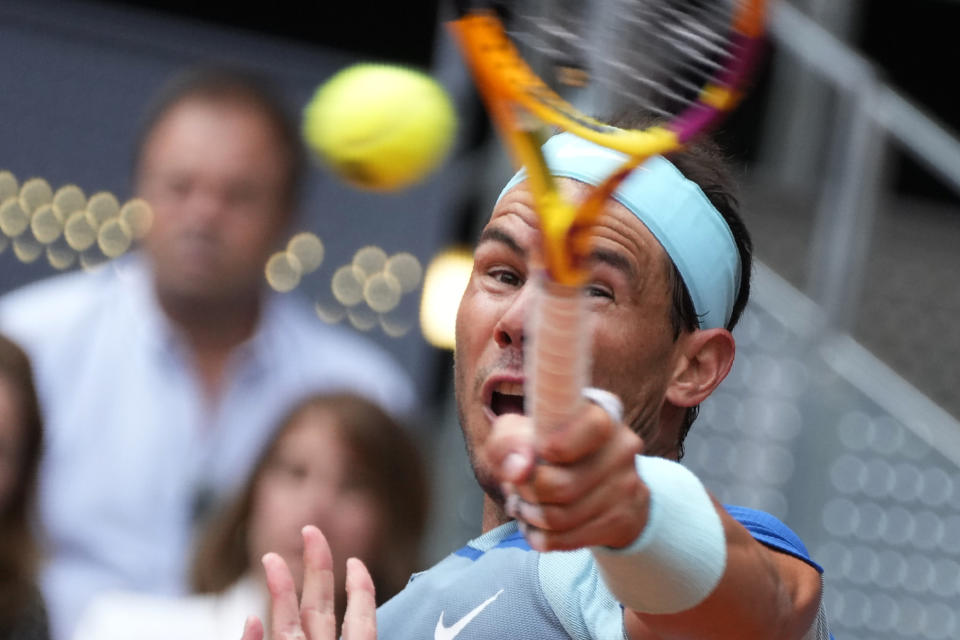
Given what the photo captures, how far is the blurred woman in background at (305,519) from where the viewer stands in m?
3.58

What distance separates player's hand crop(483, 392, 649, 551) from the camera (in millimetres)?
1311

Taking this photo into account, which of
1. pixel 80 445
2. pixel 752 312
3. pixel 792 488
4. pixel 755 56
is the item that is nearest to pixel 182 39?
pixel 80 445

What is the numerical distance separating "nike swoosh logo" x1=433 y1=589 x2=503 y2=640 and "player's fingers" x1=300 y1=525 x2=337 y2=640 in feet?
0.46

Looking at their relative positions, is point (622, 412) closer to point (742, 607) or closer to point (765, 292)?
point (742, 607)

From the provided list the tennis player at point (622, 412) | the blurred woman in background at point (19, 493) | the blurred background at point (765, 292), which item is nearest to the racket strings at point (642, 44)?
the tennis player at point (622, 412)

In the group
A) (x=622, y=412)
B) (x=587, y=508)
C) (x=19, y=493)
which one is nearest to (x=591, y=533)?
(x=587, y=508)

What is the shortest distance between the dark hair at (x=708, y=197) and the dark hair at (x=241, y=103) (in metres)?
2.60

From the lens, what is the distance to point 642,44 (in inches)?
63.0

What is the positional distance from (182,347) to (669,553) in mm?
3476

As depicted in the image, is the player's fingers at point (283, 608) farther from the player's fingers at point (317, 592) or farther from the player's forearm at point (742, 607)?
the player's forearm at point (742, 607)

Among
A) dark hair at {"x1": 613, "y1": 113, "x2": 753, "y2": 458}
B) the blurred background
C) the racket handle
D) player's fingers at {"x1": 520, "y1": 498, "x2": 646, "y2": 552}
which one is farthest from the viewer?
the blurred background

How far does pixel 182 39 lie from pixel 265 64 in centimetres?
31

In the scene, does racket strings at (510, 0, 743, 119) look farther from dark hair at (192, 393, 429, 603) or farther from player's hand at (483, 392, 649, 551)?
dark hair at (192, 393, 429, 603)

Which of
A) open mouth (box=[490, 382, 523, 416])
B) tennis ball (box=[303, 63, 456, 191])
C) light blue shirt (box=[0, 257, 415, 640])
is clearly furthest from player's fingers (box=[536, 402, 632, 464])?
tennis ball (box=[303, 63, 456, 191])
